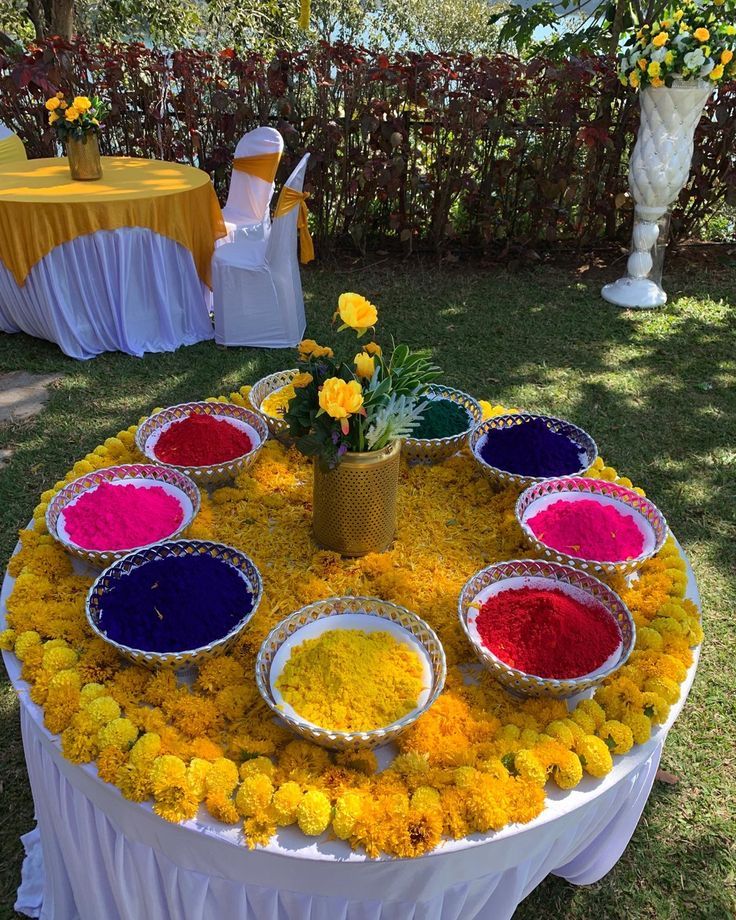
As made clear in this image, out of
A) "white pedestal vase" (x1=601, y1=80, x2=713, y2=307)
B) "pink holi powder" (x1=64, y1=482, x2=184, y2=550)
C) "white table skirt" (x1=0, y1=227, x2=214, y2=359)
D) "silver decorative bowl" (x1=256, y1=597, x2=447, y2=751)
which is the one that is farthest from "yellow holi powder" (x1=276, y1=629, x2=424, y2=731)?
"white pedestal vase" (x1=601, y1=80, x2=713, y2=307)

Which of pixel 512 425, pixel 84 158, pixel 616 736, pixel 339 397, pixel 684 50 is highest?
pixel 684 50

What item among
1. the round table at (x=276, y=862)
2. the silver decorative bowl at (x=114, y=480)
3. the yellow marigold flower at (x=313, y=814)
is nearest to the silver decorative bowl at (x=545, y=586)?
the round table at (x=276, y=862)

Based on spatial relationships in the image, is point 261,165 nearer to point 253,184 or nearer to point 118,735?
point 253,184

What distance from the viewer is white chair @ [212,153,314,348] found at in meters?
3.99

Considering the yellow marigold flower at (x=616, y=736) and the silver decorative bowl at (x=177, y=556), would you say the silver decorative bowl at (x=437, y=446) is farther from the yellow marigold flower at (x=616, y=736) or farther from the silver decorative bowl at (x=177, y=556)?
the yellow marigold flower at (x=616, y=736)

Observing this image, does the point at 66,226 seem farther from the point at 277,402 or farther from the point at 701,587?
the point at 701,587

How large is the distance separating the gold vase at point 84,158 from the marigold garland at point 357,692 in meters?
3.20

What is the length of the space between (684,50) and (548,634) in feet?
14.1

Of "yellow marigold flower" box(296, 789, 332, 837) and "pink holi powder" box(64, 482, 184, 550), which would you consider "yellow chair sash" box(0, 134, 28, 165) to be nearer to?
"pink holi powder" box(64, 482, 184, 550)

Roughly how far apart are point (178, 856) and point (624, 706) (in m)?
0.76

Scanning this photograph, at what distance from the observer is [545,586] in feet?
4.60

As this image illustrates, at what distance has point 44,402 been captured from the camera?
360 cm

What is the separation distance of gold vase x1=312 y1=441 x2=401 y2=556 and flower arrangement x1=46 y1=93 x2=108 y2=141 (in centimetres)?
343

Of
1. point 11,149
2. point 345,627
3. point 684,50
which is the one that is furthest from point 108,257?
point 684,50
